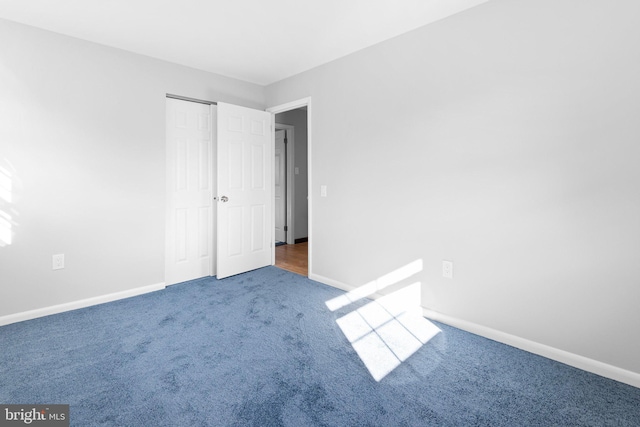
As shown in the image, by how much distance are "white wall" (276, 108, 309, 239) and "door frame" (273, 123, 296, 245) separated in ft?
0.25

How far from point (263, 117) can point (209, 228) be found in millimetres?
1558

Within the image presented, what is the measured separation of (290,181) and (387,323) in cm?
372

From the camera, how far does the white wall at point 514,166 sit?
178cm

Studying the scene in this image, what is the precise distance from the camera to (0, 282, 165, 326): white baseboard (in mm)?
2541

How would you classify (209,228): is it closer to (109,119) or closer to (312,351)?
(109,119)

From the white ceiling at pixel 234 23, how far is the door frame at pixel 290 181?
7.96 feet

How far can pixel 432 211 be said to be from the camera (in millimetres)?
2568

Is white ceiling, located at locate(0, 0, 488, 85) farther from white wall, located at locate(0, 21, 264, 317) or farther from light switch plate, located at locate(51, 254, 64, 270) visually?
light switch plate, located at locate(51, 254, 64, 270)

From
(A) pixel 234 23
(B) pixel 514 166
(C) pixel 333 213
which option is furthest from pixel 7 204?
(B) pixel 514 166

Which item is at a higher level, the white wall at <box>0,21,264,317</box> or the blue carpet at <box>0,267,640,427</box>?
the white wall at <box>0,21,264,317</box>

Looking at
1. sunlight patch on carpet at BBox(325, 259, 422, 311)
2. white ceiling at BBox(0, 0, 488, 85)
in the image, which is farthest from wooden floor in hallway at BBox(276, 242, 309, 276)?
white ceiling at BBox(0, 0, 488, 85)

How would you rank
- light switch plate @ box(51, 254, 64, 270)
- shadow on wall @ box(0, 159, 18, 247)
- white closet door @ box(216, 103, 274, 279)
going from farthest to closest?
white closet door @ box(216, 103, 274, 279)
light switch plate @ box(51, 254, 64, 270)
shadow on wall @ box(0, 159, 18, 247)

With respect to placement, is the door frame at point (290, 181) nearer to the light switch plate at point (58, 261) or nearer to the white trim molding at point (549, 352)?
the light switch plate at point (58, 261)
